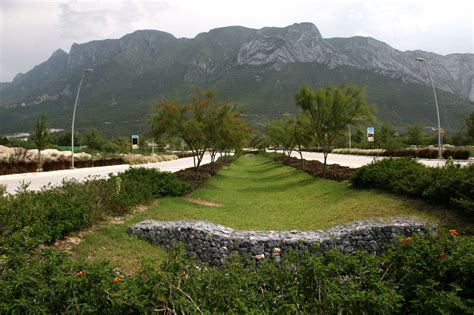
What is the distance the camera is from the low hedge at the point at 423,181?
10105 mm

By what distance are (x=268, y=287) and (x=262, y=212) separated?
36.2ft

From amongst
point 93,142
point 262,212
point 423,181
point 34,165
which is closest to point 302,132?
point 262,212

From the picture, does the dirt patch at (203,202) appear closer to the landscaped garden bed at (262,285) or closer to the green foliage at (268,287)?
the landscaped garden bed at (262,285)

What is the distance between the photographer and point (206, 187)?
22516 millimetres

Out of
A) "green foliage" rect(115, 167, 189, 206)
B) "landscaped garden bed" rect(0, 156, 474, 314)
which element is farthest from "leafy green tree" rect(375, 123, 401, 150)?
"landscaped garden bed" rect(0, 156, 474, 314)

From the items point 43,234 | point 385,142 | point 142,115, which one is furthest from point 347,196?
point 142,115

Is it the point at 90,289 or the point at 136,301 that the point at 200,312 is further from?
the point at 90,289

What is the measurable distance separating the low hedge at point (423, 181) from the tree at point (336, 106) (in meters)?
7.55

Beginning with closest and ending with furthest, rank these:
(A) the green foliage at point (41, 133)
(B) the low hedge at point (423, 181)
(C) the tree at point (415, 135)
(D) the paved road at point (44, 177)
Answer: (B) the low hedge at point (423, 181), (D) the paved road at point (44, 177), (A) the green foliage at point (41, 133), (C) the tree at point (415, 135)

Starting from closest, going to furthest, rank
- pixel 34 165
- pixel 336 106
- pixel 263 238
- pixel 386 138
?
pixel 263 238
pixel 336 106
pixel 34 165
pixel 386 138

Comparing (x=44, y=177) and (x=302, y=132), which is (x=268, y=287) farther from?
(x=302, y=132)

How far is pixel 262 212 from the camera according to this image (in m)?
15.8

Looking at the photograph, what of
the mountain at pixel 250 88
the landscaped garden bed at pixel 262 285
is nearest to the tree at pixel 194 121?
the landscaped garden bed at pixel 262 285

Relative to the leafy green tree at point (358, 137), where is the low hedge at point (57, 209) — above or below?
below
